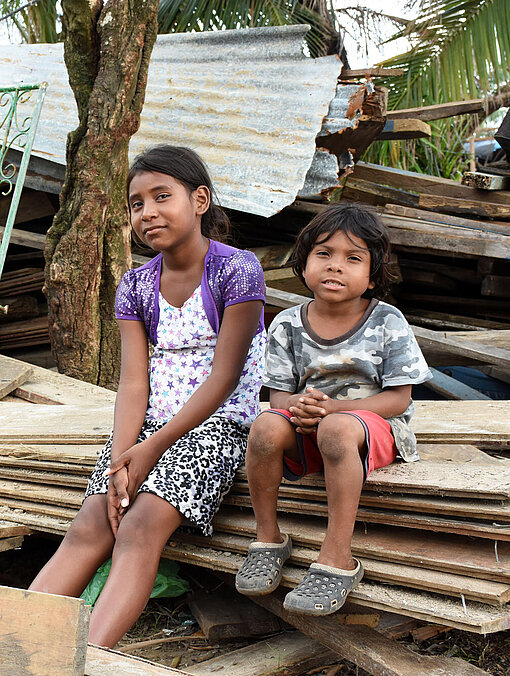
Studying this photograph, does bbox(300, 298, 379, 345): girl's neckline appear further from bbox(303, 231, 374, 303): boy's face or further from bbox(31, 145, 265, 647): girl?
bbox(31, 145, 265, 647): girl

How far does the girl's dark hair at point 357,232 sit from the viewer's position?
2.39 meters

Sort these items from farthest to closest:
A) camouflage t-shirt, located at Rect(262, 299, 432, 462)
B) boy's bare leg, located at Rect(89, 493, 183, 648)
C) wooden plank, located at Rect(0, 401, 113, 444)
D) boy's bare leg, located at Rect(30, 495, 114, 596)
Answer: wooden plank, located at Rect(0, 401, 113, 444)
camouflage t-shirt, located at Rect(262, 299, 432, 462)
boy's bare leg, located at Rect(30, 495, 114, 596)
boy's bare leg, located at Rect(89, 493, 183, 648)

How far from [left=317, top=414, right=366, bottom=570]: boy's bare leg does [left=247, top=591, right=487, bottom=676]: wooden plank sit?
0.32m

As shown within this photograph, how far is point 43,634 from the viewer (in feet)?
4.52

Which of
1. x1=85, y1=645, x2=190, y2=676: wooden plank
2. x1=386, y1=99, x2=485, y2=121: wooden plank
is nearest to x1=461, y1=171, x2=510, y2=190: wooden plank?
x1=386, y1=99, x2=485, y2=121: wooden plank

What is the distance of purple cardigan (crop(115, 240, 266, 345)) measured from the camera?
2.70m

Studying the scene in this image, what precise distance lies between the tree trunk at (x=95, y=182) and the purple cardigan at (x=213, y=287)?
5.35 ft

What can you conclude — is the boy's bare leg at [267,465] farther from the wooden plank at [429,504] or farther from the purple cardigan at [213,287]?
the purple cardigan at [213,287]

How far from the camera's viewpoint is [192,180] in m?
2.75

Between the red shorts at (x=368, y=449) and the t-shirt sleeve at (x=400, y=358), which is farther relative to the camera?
the t-shirt sleeve at (x=400, y=358)

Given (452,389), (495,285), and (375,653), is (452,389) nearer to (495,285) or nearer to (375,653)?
(495,285)

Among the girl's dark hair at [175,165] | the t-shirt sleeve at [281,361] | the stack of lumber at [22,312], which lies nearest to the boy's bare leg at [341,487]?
the t-shirt sleeve at [281,361]

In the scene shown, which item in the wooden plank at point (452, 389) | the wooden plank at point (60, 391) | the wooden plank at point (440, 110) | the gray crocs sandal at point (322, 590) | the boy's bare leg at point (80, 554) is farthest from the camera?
the wooden plank at point (440, 110)

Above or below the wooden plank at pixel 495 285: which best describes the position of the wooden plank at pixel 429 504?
below
